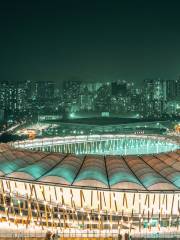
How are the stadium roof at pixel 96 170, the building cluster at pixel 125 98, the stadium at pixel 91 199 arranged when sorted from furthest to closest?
1. the building cluster at pixel 125 98
2. the stadium roof at pixel 96 170
3. the stadium at pixel 91 199

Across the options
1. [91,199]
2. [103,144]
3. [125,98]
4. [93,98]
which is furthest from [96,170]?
[93,98]

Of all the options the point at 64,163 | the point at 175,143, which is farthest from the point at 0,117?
the point at 64,163

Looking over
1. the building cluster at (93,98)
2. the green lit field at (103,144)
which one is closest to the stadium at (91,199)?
the green lit field at (103,144)

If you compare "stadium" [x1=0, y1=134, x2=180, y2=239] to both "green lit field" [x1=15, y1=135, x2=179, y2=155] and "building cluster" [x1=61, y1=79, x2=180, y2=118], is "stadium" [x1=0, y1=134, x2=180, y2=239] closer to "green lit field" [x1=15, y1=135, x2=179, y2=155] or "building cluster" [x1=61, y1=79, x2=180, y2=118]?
"green lit field" [x1=15, y1=135, x2=179, y2=155]

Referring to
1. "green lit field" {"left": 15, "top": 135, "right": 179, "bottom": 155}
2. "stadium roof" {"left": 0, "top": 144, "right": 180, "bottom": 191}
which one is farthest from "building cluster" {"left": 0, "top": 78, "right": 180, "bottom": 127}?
"stadium roof" {"left": 0, "top": 144, "right": 180, "bottom": 191}

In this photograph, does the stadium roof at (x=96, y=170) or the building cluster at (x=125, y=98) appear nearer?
the stadium roof at (x=96, y=170)

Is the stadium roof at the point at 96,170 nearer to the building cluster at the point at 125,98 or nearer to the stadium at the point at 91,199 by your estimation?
the stadium at the point at 91,199

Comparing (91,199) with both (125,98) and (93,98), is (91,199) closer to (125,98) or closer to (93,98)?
(125,98)
